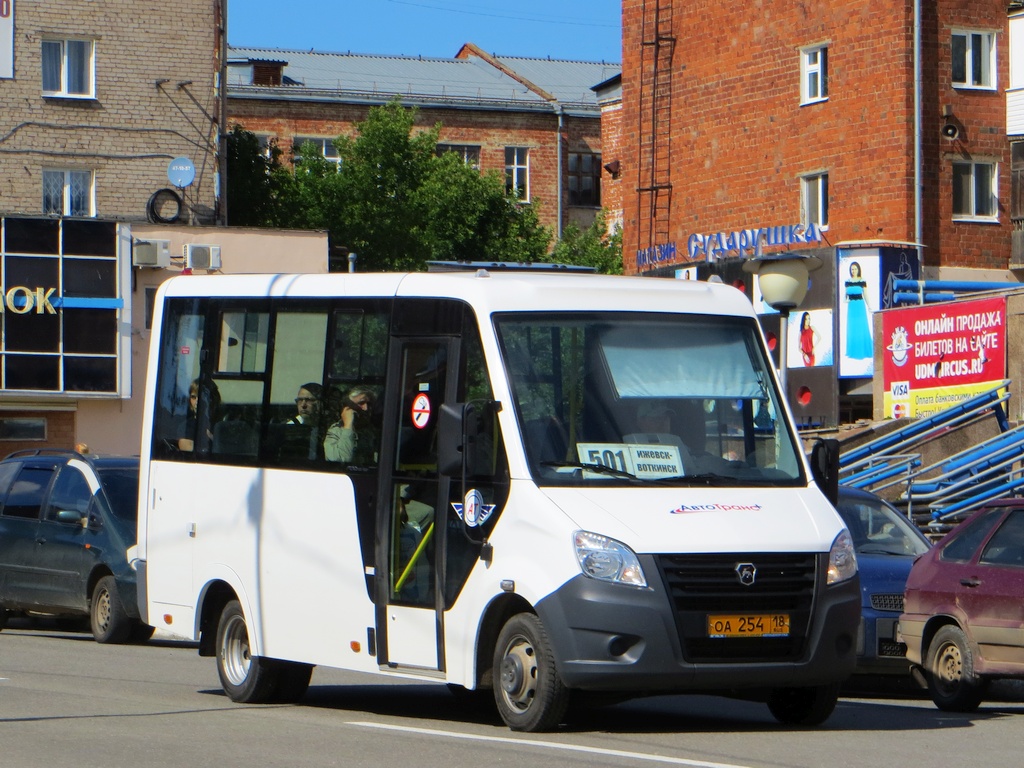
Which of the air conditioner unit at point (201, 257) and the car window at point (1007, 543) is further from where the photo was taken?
the air conditioner unit at point (201, 257)

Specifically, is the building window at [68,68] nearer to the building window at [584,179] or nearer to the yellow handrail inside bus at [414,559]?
the yellow handrail inside bus at [414,559]

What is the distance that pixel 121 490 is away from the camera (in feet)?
62.0

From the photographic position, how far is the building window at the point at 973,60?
40.4 m

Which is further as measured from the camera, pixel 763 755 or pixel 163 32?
pixel 163 32

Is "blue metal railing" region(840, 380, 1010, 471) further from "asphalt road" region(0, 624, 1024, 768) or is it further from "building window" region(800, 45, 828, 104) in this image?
"asphalt road" region(0, 624, 1024, 768)

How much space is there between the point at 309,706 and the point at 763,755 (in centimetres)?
389

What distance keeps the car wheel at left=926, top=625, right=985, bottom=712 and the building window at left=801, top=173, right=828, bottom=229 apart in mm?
30008

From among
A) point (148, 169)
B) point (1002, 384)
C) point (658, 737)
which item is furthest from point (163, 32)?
point (658, 737)

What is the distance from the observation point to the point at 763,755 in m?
9.33

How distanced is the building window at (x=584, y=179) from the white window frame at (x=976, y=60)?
34250 millimetres

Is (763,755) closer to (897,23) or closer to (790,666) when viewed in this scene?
(790,666)

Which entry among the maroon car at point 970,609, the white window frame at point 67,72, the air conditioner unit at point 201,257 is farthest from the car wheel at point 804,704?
the white window frame at point 67,72

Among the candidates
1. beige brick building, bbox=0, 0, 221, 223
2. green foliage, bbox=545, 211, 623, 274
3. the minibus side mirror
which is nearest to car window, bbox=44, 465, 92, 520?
the minibus side mirror

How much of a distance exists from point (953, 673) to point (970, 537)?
3.21 feet
